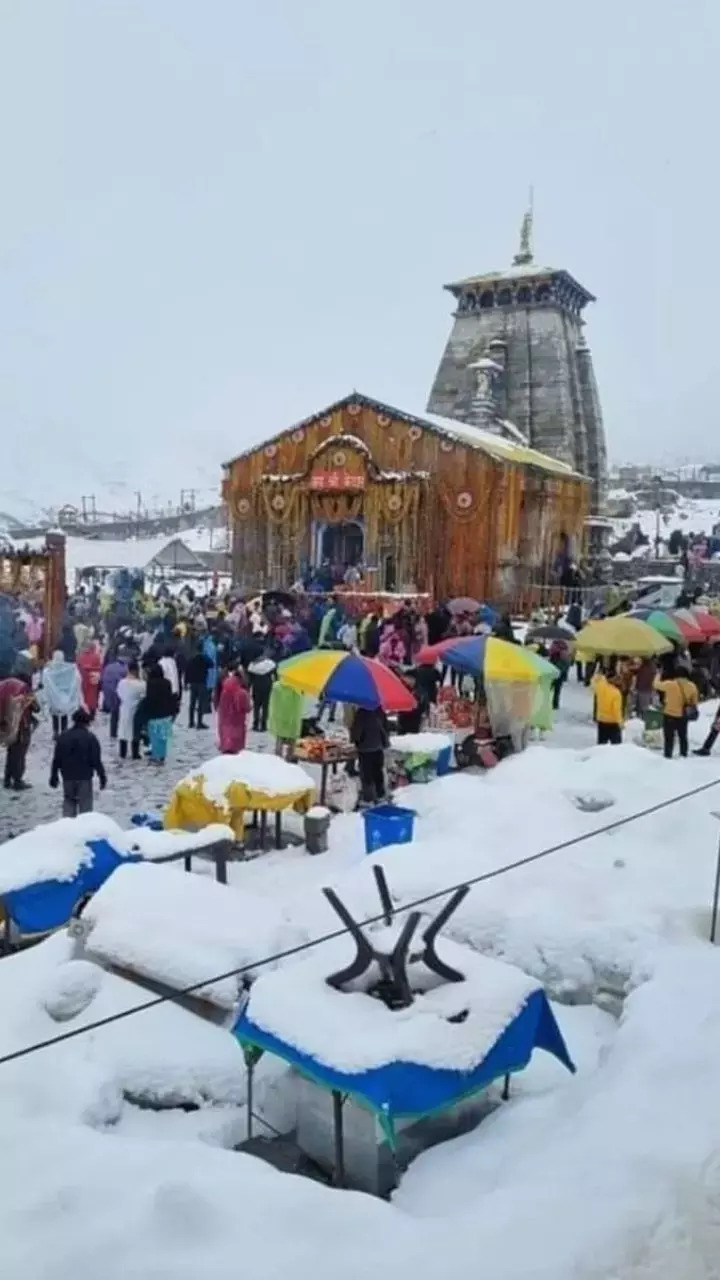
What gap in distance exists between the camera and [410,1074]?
413 centimetres

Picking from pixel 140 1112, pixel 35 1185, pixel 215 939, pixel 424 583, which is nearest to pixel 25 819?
pixel 215 939

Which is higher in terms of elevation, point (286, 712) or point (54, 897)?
point (286, 712)

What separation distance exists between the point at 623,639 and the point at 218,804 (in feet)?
22.4

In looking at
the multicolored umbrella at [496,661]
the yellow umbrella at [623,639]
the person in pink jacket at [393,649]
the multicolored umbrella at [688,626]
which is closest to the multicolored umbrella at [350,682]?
the multicolored umbrella at [496,661]

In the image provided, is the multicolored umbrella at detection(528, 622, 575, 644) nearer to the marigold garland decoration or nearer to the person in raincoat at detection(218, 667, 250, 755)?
the person in raincoat at detection(218, 667, 250, 755)

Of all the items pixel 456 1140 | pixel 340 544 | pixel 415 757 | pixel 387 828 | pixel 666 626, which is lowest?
pixel 456 1140

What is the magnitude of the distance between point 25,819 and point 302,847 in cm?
291

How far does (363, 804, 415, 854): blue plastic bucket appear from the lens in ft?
28.1

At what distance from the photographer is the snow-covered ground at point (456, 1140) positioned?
12.2 feet

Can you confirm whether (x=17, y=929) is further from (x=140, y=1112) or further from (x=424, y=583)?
(x=424, y=583)

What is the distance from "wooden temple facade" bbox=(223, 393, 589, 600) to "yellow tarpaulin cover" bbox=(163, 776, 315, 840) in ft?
58.2

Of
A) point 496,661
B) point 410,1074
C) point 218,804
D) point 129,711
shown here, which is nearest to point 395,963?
point 410,1074

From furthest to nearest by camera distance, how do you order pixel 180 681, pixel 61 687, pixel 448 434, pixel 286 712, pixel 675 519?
pixel 675 519 < pixel 448 434 < pixel 180 681 < pixel 61 687 < pixel 286 712

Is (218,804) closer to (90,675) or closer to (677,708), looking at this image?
(90,675)
